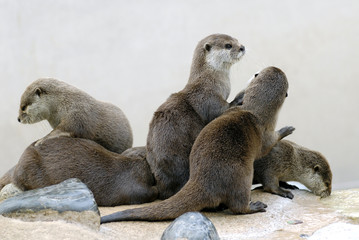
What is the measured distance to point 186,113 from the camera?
3.65 meters

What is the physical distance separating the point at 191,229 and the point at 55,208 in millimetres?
739

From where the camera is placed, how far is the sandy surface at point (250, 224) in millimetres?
2449

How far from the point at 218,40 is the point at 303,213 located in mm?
1459

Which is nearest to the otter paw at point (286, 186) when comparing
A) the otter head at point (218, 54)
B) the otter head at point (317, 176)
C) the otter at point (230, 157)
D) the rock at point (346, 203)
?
the otter head at point (317, 176)

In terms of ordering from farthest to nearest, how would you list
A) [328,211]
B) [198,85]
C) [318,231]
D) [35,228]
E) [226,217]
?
[198,85], [328,211], [226,217], [318,231], [35,228]

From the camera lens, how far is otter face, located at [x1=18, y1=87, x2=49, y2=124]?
389cm

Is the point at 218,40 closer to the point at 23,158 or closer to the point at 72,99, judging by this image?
the point at 72,99

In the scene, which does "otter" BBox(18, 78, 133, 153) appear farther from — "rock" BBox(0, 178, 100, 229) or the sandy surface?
"rock" BBox(0, 178, 100, 229)

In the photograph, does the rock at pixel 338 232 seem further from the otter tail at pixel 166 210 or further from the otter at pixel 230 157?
the otter tail at pixel 166 210

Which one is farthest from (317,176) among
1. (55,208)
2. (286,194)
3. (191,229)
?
(55,208)

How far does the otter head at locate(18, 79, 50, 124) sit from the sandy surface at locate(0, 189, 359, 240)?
3.33 feet

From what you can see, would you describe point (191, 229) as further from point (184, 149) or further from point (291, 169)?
point (291, 169)

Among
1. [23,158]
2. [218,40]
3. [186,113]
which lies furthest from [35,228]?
[218,40]

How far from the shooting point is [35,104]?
3.89m
